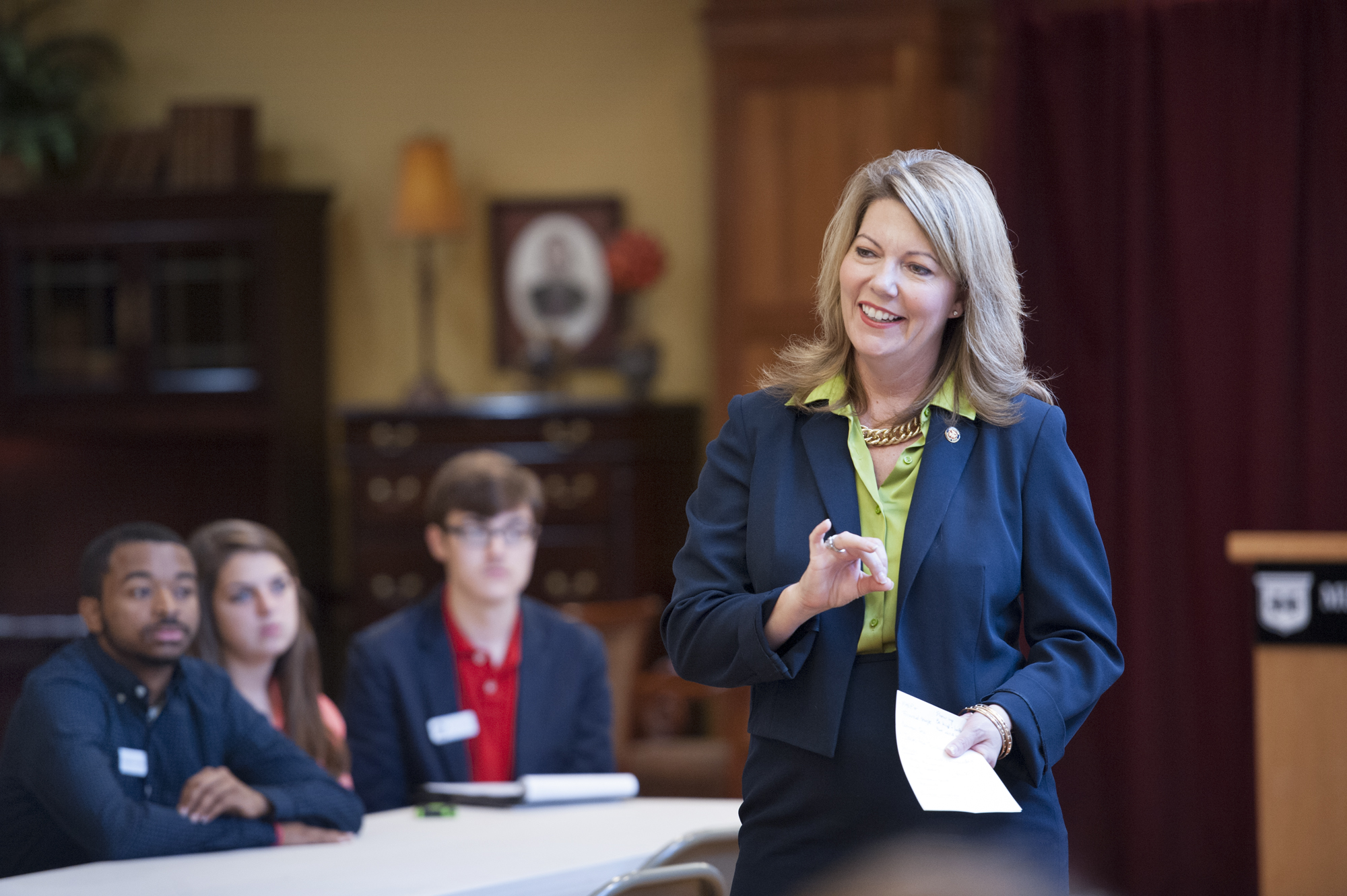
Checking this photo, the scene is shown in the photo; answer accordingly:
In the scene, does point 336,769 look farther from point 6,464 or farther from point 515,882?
point 6,464

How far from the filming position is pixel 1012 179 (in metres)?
4.49

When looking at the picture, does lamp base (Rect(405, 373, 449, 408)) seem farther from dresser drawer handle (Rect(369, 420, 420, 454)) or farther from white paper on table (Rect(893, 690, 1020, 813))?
white paper on table (Rect(893, 690, 1020, 813))

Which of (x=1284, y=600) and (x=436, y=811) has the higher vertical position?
(x=1284, y=600)

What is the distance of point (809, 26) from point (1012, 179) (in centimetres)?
104

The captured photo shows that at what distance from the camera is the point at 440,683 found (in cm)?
287

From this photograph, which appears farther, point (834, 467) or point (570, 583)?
point (570, 583)

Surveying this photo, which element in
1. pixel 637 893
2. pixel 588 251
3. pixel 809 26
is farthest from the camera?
pixel 588 251

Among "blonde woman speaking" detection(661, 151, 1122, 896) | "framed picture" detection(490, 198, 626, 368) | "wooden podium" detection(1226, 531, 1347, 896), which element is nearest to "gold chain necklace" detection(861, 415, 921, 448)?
"blonde woman speaking" detection(661, 151, 1122, 896)

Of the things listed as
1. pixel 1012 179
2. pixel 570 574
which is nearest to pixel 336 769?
pixel 570 574

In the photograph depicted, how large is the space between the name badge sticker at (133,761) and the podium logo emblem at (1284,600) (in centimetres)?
267

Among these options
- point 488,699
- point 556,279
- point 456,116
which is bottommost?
point 488,699

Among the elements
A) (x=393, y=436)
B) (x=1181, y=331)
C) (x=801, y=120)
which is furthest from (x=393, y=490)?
(x=1181, y=331)

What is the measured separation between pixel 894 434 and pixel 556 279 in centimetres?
446

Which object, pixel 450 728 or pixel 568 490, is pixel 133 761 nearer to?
pixel 450 728
